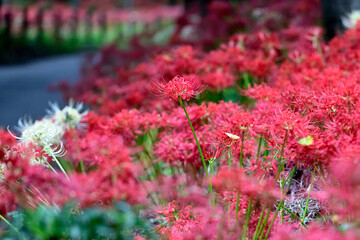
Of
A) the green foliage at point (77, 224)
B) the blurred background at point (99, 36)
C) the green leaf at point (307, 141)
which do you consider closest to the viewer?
the green foliage at point (77, 224)

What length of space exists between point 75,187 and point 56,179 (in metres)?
0.16

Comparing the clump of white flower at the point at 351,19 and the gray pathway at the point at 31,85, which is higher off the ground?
the clump of white flower at the point at 351,19

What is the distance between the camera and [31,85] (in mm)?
7953

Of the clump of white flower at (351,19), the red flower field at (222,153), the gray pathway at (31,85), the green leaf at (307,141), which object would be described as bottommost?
the gray pathway at (31,85)

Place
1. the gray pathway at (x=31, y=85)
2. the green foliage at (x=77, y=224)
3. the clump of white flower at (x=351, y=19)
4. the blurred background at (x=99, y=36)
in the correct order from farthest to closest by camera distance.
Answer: the gray pathway at (x=31, y=85) < the blurred background at (x=99, y=36) < the clump of white flower at (x=351, y=19) < the green foliage at (x=77, y=224)

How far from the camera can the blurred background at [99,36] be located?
14.9ft

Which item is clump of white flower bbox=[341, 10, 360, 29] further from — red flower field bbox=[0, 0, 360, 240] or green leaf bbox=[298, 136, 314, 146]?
green leaf bbox=[298, 136, 314, 146]

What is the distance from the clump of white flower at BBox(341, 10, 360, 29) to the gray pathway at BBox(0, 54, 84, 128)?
3.13m

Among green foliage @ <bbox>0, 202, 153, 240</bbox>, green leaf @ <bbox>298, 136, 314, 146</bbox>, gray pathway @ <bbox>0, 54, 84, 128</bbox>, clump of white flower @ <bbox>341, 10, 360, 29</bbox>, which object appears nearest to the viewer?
green foliage @ <bbox>0, 202, 153, 240</bbox>

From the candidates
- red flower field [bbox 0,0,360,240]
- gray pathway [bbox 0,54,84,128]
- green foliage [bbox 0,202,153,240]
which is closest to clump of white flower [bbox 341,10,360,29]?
red flower field [bbox 0,0,360,240]

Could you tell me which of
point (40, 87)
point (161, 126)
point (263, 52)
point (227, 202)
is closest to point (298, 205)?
point (227, 202)

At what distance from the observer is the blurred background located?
4531 millimetres

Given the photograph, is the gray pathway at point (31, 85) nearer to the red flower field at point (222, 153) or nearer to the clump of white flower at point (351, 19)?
the red flower field at point (222, 153)

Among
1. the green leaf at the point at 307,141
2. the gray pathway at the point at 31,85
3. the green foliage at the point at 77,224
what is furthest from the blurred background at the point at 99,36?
the green foliage at the point at 77,224
